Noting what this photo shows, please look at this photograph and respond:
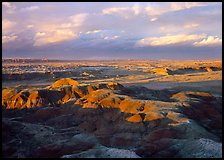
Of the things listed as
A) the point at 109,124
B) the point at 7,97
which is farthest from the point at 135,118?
the point at 7,97

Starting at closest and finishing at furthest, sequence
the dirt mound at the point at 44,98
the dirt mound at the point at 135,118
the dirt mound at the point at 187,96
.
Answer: the dirt mound at the point at 135,118 → the dirt mound at the point at 187,96 → the dirt mound at the point at 44,98

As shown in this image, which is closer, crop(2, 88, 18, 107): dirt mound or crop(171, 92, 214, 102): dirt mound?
crop(171, 92, 214, 102): dirt mound

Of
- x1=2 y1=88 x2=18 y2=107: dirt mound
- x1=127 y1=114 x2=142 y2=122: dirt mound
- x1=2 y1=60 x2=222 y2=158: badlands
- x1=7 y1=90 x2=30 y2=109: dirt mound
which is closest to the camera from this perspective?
x1=2 y1=60 x2=222 y2=158: badlands

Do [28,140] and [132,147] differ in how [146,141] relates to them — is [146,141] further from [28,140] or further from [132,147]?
[28,140]

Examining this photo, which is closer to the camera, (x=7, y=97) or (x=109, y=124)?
(x=109, y=124)

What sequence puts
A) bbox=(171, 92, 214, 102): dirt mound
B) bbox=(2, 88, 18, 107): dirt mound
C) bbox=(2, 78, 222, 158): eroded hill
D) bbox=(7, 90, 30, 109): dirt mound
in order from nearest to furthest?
bbox=(2, 78, 222, 158): eroded hill
bbox=(171, 92, 214, 102): dirt mound
bbox=(7, 90, 30, 109): dirt mound
bbox=(2, 88, 18, 107): dirt mound

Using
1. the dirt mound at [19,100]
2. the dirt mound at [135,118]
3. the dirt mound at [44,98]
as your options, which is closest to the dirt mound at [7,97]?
the dirt mound at [19,100]

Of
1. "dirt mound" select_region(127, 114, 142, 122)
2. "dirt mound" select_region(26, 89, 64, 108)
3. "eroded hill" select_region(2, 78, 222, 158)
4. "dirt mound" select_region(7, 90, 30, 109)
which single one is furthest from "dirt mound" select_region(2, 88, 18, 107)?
"dirt mound" select_region(127, 114, 142, 122)

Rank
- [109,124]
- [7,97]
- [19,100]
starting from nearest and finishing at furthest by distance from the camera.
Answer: [109,124], [19,100], [7,97]

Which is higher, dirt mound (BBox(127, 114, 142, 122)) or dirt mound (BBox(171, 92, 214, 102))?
dirt mound (BBox(171, 92, 214, 102))

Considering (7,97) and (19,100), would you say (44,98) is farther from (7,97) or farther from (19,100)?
(7,97)

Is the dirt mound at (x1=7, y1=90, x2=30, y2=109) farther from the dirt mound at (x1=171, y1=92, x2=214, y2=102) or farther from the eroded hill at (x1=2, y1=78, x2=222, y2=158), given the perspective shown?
the dirt mound at (x1=171, y1=92, x2=214, y2=102)

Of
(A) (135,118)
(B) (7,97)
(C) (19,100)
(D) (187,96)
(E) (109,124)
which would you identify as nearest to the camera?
(A) (135,118)

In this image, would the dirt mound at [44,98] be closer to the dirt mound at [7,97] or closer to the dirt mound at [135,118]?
the dirt mound at [7,97]
